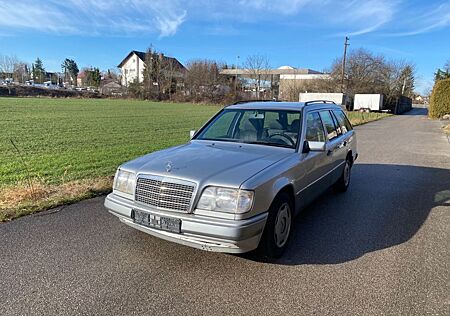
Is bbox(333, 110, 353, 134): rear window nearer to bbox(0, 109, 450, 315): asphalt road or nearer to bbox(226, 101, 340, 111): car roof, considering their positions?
bbox(226, 101, 340, 111): car roof

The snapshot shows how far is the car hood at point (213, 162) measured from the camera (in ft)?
10.8

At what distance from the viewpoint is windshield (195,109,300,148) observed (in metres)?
4.46

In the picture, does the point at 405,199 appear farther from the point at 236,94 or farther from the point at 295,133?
the point at 236,94

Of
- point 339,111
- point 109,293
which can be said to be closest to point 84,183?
point 109,293

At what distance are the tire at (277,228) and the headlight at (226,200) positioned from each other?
0.43 m

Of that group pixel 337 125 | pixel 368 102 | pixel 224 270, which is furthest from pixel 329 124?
pixel 368 102

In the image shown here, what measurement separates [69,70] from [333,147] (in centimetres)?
13625

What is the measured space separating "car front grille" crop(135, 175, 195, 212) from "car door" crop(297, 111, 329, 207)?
1490 mm

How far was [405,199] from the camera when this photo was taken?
6043mm

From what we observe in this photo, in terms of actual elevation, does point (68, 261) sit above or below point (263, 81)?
below

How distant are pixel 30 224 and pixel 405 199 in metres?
5.99

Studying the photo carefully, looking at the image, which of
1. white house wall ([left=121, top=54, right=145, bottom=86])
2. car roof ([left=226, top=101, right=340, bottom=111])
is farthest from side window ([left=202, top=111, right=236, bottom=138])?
white house wall ([left=121, top=54, right=145, bottom=86])

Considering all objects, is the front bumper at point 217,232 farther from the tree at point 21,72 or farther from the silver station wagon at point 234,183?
the tree at point 21,72

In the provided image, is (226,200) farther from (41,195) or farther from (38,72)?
(38,72)
